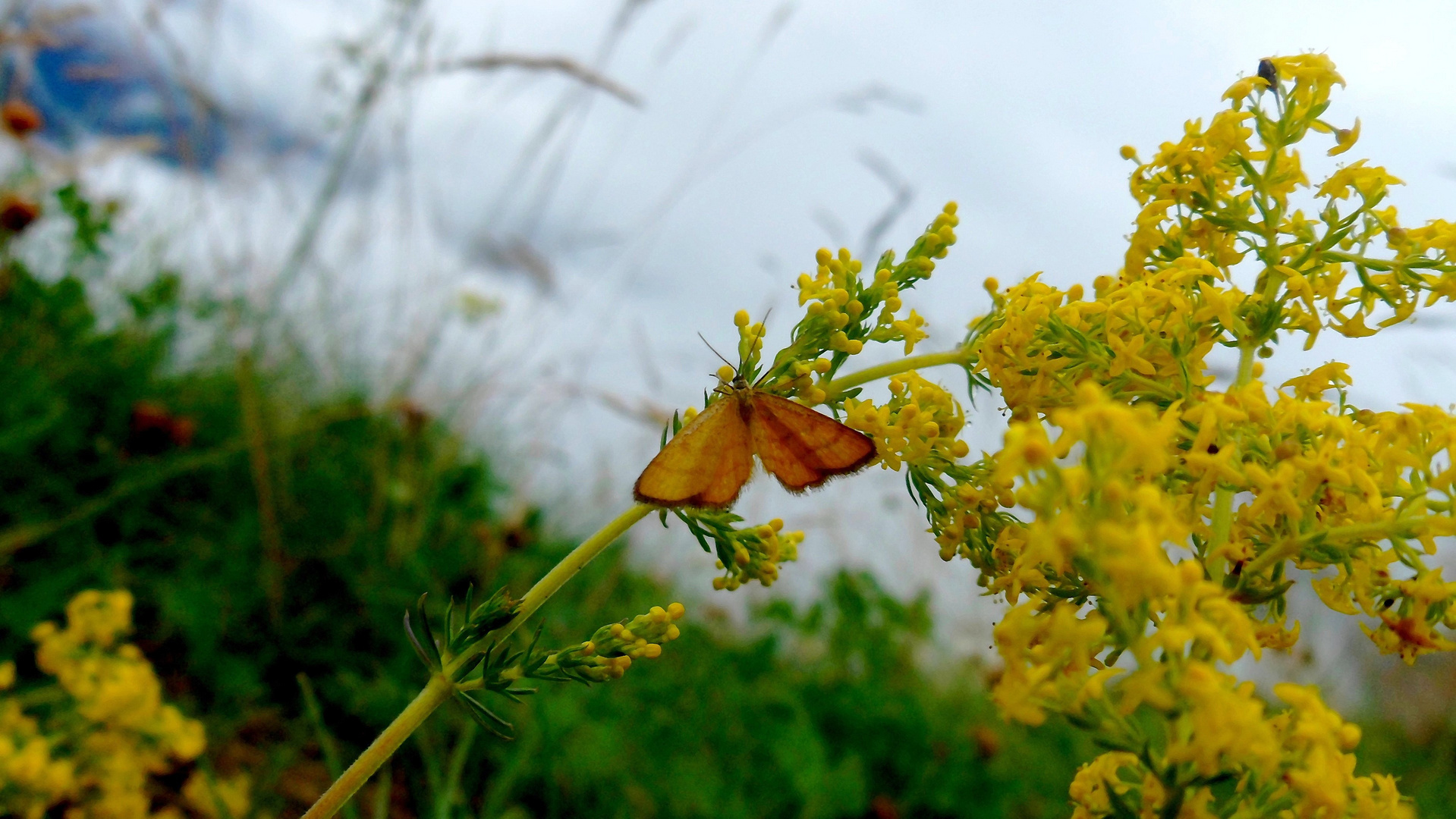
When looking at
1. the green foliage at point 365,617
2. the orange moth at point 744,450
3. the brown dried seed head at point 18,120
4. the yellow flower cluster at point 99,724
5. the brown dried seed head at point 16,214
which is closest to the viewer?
the orange moth at point 744,450

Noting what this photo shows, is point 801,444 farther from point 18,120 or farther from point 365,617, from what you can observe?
point 18,120

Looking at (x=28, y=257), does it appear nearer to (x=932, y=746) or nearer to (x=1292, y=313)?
(x=932, y=746)

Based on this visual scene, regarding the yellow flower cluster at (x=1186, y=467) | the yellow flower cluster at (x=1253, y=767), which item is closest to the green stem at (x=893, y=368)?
the yellow flower cluster at (x=1186, y=467)

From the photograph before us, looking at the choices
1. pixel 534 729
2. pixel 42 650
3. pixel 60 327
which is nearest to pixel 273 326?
pixel 60 327

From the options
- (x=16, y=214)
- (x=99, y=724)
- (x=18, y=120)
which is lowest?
(x=99, y=724)

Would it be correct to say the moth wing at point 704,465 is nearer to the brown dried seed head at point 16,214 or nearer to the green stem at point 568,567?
the green stem at point 568,567

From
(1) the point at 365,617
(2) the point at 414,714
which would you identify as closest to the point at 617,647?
(2) the point at 414,714
